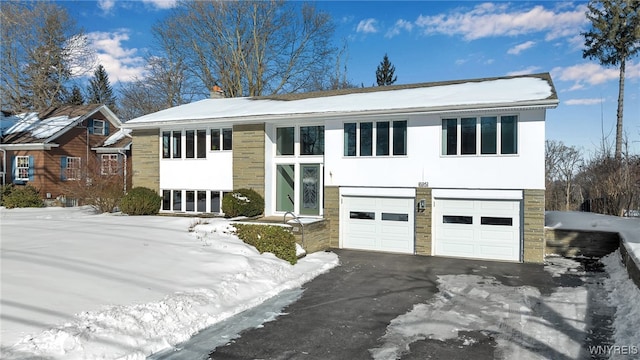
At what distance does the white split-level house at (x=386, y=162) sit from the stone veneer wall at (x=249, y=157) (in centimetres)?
4

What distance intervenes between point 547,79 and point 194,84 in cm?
2888

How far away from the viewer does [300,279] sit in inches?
375

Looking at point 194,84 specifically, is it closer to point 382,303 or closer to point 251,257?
point 251,257

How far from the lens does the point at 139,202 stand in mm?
16266

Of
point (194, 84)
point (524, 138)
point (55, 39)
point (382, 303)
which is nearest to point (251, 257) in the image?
point (382, 303)

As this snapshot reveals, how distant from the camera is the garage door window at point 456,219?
1271 centimetres

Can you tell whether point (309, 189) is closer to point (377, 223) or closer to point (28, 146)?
point (377, 223)

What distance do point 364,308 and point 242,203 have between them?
26.4 ft

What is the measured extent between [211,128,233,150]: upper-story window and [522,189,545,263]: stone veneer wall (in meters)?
10.9

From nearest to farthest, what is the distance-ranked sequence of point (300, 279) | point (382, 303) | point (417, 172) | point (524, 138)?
1. point (382, 303)
2. point (300, 279)
3. point (524, 138)
4. point (417, 172)

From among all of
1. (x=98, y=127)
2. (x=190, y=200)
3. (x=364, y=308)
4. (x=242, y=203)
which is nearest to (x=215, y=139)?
(x=190, y=200)

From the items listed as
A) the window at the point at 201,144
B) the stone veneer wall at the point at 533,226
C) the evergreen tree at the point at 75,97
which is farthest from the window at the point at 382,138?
the evergreen tree at the point at 75,97

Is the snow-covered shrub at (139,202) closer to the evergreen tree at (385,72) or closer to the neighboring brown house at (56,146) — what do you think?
the neighboring brown house at (56,146)

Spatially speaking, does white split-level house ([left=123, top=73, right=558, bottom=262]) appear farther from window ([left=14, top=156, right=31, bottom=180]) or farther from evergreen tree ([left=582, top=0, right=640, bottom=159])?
evergreen tree ([left=582, top=0, right=640, bottom=159])
